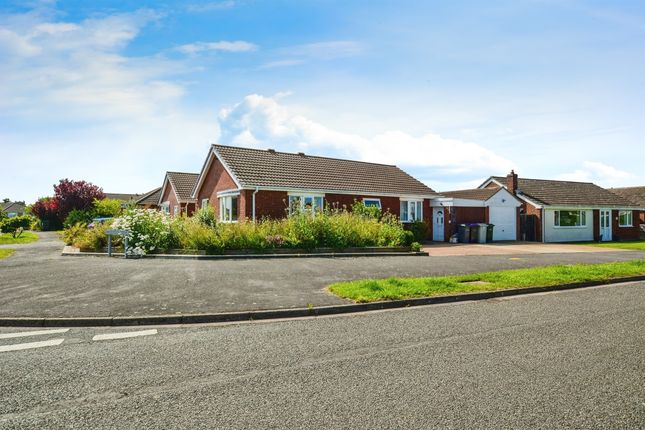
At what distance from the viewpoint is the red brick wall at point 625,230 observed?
36094 millimetres

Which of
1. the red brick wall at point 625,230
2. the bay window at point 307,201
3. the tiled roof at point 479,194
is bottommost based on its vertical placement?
the red brick wall at point 625,230

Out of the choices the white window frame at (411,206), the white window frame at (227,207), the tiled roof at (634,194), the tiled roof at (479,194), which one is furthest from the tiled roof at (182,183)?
the tiled roof at (634,194)

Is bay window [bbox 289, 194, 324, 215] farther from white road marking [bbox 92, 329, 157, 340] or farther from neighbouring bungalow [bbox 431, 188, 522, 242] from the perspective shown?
white road marking [bbox 92, 329, 157, 340]

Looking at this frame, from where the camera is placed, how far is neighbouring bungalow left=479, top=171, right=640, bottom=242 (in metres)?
32.6

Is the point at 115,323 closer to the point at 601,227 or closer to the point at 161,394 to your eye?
the point at 161,394

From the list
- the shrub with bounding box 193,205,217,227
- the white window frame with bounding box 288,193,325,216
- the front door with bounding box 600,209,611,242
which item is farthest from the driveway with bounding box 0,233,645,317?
the front door with bounding box 600,209,611,242

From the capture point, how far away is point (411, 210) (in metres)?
29.3

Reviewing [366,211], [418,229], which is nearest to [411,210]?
[418,229]

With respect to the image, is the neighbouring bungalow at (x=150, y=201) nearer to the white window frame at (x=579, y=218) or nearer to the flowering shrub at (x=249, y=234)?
the flowering shrub at (x=249, y=234)

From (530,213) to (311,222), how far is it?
21.7 metres

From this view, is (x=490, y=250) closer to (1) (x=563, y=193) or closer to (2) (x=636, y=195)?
(1) (x=563, y=193)

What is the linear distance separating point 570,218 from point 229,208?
26432 millimetres

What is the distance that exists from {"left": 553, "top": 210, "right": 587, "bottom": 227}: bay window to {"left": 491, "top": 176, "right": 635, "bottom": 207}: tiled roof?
2.50 ft

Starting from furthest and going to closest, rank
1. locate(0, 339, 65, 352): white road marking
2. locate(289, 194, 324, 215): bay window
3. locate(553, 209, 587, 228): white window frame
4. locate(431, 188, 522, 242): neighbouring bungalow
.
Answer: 1. locate(553, 209, 587, 228): white window frame
2. locate(431, 188, 522, 242): neighbouring bungalow
3. locate(289, 194, 324, 215): bay window
4. locate(0, 339, 65, 352): white road marking
